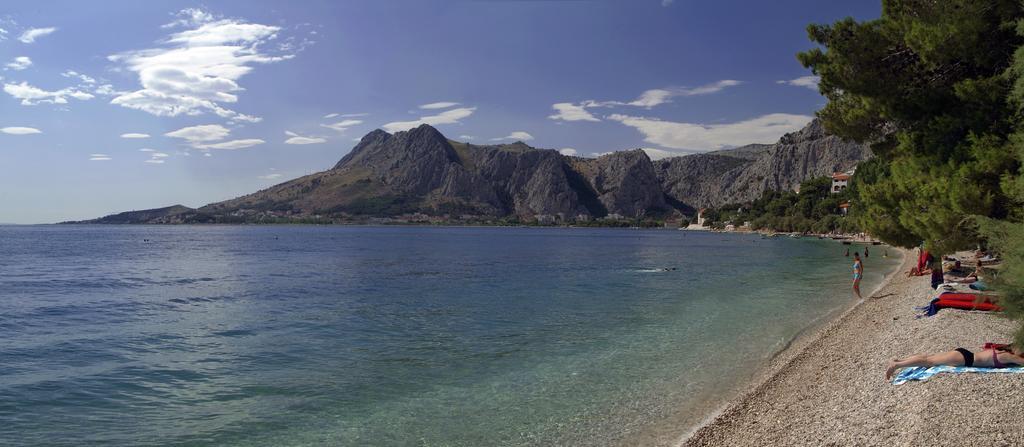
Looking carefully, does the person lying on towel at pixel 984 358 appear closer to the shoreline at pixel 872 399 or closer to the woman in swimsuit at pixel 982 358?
A: the woman in swimsuit at pixel 982 358

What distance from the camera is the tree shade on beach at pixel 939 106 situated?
13844 millimetres

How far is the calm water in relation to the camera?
1143 centimetres

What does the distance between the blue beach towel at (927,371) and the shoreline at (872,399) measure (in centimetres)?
23

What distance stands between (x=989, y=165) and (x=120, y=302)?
3527 centimetres

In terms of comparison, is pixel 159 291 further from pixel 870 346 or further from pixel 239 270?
pixel 870 346

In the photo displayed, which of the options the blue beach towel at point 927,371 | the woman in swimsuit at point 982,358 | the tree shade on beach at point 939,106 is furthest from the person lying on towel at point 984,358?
the tree shade on beach at point 939,106

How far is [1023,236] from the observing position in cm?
906

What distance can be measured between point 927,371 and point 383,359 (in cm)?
1290

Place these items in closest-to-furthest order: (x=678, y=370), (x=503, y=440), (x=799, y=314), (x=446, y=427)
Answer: (x=503, y=440) → (x=446, y=427) → (x=678, y=370) → (x=799, y=314)

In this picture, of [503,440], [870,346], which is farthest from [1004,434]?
[870,346]

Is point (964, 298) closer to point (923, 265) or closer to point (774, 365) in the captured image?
point (774, 365)

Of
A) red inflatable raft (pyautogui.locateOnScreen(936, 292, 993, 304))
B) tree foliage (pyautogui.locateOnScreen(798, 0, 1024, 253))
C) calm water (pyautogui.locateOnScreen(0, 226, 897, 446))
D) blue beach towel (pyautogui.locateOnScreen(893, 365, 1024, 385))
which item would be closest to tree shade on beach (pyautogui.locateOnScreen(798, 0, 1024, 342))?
tree foliage (pyautogui.locateOnScreen(798, 0, 1024, 253))

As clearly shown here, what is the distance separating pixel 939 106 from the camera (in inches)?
659

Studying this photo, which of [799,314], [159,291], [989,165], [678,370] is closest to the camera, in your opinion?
[989,165]
